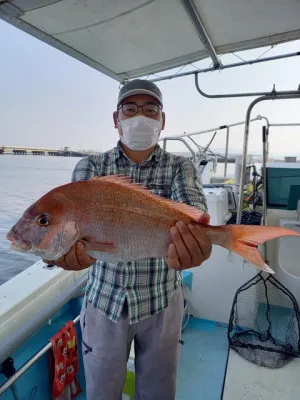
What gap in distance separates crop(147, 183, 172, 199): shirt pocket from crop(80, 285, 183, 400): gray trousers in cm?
58

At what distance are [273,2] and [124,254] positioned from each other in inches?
77.0

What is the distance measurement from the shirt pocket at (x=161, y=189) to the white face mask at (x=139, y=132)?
0.24 metres

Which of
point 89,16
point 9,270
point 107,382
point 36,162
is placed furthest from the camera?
point 36,162

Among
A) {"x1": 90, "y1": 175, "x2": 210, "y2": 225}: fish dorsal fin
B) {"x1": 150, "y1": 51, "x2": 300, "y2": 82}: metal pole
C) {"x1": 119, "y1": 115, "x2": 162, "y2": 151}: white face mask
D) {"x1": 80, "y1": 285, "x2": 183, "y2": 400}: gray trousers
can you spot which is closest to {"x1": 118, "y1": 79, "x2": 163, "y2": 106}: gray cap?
{"x1": 119, "y1": 115, "x2": 162, "y2": 151}: white face mask

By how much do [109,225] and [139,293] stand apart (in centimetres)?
52

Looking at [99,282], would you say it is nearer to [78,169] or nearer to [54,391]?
[78,169]

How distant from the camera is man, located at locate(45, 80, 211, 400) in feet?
4.96

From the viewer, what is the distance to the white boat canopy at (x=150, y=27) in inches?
69.8

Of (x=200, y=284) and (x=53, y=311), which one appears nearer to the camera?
(x=53, y=311)

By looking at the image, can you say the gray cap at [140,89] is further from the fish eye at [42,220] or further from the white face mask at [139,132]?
the fish eye at [42,220]

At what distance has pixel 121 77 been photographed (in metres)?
2.90

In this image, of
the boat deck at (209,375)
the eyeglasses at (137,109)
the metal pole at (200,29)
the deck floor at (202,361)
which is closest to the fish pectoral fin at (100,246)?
the eyeglasses at (137,109)

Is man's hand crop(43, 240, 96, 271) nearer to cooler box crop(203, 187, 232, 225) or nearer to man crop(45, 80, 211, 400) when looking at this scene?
man crop(45, 80, 211, 400)

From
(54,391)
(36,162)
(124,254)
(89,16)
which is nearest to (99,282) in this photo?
(124,254)
